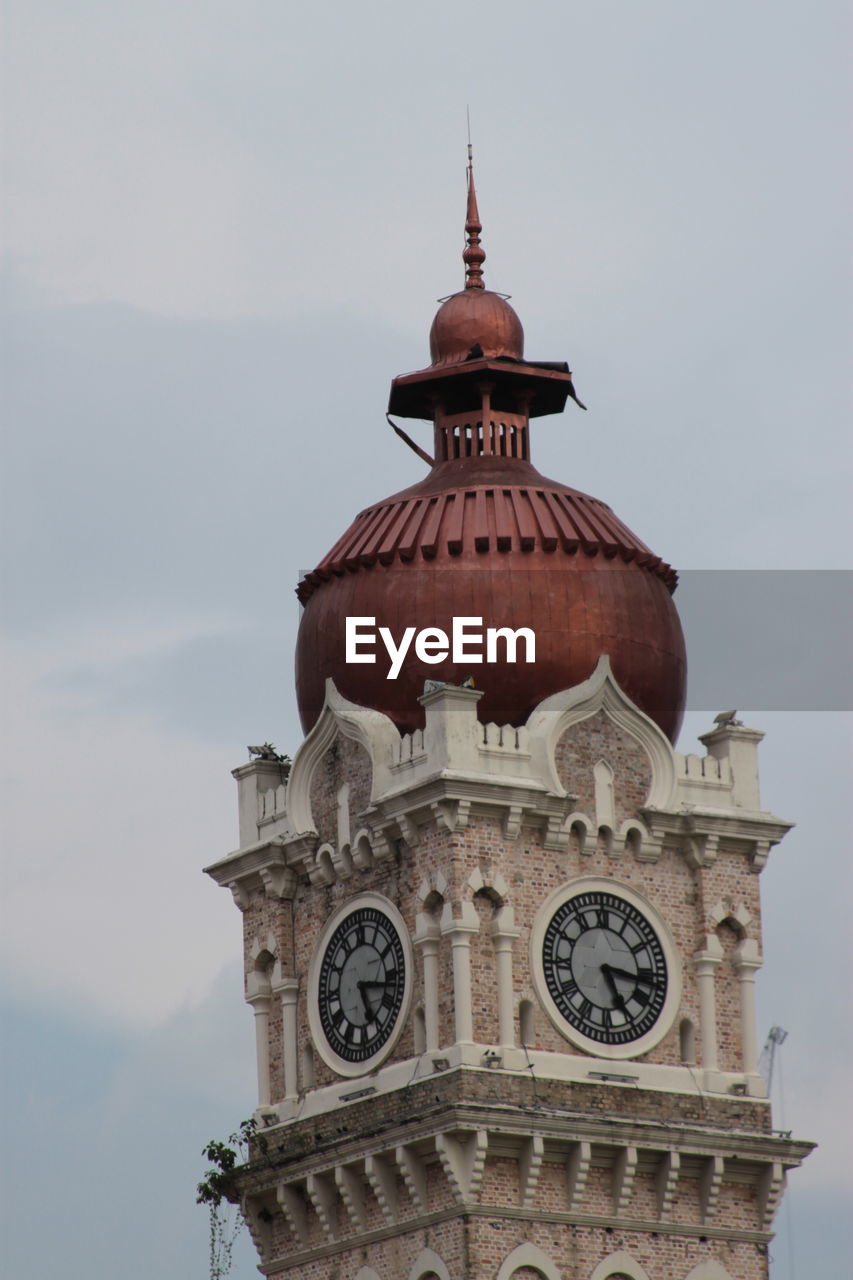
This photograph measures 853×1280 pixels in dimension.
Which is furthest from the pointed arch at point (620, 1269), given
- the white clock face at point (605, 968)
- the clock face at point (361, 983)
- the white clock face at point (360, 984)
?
the clock face at point (361, 983)

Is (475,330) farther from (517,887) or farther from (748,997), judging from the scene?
(748,997)

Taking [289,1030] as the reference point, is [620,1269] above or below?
below

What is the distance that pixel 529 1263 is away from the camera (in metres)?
76.2

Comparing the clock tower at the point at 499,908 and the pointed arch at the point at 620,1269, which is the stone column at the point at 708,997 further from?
the pointed arch at the point at 620,1269

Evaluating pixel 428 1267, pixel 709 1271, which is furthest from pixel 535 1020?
pixel 709 1271

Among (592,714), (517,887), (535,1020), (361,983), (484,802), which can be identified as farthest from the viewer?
(361,983)

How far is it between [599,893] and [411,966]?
150 inches

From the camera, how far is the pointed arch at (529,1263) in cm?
7594

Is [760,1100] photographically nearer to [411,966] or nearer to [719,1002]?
[719,1002]

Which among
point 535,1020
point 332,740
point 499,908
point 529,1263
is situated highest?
point 332,740

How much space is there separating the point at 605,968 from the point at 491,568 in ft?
25.7

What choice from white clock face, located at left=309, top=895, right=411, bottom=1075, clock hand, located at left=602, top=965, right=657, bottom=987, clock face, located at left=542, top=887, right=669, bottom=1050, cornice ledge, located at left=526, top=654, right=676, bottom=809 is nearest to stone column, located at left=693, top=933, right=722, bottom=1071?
clock face, located at left=542, top=887, right=669, bottom=1050

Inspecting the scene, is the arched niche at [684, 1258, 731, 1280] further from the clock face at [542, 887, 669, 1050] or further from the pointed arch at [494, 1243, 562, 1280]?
the clock face at [542, 887, 669, 1050]

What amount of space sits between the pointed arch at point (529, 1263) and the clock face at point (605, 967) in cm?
422
